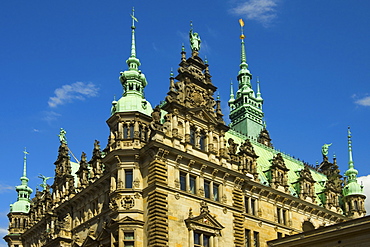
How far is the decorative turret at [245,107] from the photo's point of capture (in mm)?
106312

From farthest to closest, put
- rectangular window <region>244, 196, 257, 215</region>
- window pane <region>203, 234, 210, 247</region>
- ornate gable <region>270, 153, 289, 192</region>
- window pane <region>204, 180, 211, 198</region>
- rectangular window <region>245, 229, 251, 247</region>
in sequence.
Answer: ornate gable <region>270, 153, 289, 192</region>
rectangular window <region>244, 196, 257, 215</region>
rectangular window <region>245, 229, 251, 247</region>
window pane <region>204, 180, 211, 198</region>
window pane <region>203, 234, 210, 247</region>

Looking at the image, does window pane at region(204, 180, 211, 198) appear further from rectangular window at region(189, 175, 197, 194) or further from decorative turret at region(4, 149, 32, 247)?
decorative turret at region(4, 149, 32, 247)

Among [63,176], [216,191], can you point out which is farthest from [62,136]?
[216,191]

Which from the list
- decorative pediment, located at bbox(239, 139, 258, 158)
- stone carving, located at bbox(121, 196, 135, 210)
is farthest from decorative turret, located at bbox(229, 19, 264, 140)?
stone carving, located at bbox(121, 196, 135, 210)

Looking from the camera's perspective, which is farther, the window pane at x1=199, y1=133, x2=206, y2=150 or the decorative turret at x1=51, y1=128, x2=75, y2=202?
the decorative turret at x1=51, y1=128, x2=75, y2=202

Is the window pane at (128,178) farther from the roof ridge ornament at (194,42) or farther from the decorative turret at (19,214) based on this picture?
the decorative turret at (19,214)

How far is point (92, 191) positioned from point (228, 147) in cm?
1749

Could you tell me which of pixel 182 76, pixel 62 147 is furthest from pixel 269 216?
pixel 62 147

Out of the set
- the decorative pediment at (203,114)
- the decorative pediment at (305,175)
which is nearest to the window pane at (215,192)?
the decorative pediment at (203,114)

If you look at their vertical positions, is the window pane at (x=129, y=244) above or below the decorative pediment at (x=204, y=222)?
below

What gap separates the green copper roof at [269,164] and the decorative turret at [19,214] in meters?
42.4

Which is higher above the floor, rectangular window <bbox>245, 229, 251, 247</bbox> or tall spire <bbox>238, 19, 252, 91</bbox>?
tall spire <bbox>238, 19, 252, 91</bbox>

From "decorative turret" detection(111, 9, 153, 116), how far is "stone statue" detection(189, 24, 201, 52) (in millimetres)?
6988

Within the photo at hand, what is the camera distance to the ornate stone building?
5991cm
